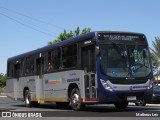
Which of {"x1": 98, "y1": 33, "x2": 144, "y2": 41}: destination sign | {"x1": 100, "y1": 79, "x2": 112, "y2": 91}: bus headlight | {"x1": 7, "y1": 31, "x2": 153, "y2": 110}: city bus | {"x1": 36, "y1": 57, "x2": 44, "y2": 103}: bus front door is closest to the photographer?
{"x1": 100, "y1": 79, "x2": 112, "y2": 91}: bus headlight

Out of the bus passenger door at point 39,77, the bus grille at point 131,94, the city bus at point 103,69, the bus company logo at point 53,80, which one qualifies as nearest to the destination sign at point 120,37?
the city bus at point 103,69

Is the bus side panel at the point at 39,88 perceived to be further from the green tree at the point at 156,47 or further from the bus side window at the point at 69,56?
the green tree at the point at 156,47

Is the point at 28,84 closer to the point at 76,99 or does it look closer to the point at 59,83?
the point at 59,83

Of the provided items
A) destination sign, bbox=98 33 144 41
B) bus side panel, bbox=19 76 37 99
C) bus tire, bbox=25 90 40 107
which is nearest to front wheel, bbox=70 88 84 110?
destination sign, bbox=98 33 144 41

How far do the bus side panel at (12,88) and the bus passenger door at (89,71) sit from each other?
985 centimetres

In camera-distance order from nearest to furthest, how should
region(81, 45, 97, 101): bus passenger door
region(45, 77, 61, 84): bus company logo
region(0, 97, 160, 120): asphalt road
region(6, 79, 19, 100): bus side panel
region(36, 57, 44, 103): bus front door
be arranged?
region(0, 97, 160, 120): asphalt road, region(81, 45, 97, 101): bus passenger door, region(45, 77, 61, 84): bus company logo, region(36, 57, 44, 103): bus front door, region(6, 79, 19, 100): bus side panel

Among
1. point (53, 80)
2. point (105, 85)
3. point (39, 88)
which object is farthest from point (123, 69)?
point (39, 88)

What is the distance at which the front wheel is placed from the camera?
1734cm

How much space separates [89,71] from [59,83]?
10.1ft

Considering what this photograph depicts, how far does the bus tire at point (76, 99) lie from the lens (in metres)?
17.3

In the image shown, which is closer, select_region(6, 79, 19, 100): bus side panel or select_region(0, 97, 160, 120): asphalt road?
select_region(0, 97, 160, 120): asphalt road

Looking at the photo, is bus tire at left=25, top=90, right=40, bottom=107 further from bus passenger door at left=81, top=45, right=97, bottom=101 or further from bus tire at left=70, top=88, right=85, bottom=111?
bus passenger door at left=81, top=45, right=97, bottom=101

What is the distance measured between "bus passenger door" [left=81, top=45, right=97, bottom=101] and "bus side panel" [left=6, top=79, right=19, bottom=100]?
985 cm

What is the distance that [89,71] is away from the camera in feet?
54.9
